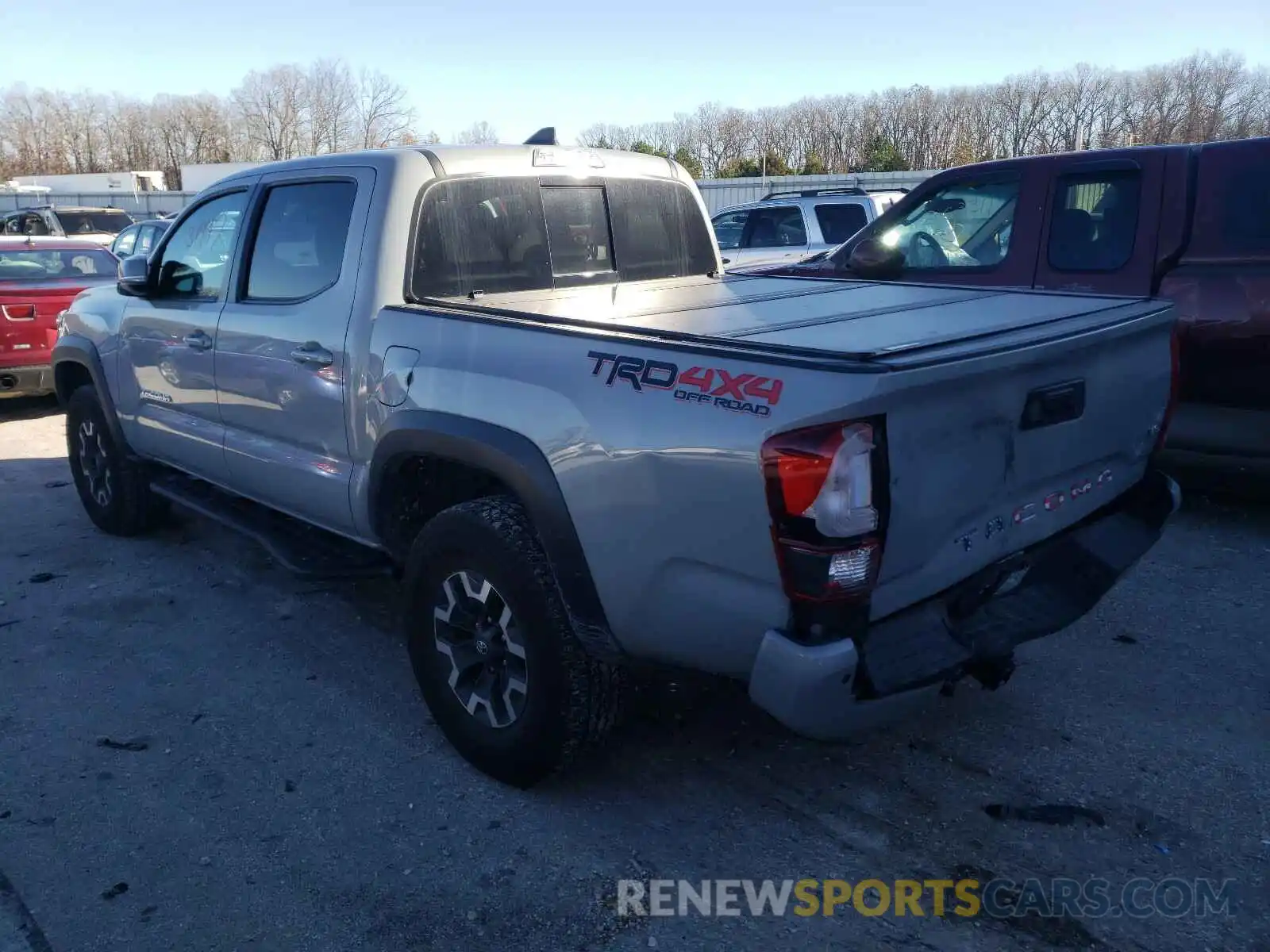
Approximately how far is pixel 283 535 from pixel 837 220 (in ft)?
30.7

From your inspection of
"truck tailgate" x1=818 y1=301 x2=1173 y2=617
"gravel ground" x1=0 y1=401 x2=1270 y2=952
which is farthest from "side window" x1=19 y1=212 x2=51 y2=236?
"truck tailgate" x1=818 y1=301 x2=1173 y2=617

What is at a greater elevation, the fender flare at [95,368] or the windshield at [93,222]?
the windshield at [93,222]

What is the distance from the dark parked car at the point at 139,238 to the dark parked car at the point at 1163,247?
13.0 meters

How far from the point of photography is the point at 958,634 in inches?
104

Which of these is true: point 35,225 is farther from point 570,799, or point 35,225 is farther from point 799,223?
point 570,799

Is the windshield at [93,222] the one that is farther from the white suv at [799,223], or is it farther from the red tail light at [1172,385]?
the red tail light at [1172,385]

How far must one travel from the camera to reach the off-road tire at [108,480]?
555 centimetres

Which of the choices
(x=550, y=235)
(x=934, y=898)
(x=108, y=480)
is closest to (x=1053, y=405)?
(x=934, y=898)

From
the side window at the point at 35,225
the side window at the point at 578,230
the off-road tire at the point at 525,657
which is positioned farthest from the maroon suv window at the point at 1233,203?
the side window at the point at 35,225

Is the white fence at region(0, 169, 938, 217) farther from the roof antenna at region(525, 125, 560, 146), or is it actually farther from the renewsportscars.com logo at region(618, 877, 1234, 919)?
the renewsportscars.com logo at region(618, 877, 1234, 919)

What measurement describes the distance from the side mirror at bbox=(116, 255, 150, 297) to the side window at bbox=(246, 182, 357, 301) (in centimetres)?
89

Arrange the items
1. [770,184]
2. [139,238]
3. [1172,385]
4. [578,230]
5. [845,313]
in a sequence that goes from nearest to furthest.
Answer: [845,313], [1172,385], [578,230], [139,238], [770,184]

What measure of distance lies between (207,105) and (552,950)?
223 feet

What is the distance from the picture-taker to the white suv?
469 inches
